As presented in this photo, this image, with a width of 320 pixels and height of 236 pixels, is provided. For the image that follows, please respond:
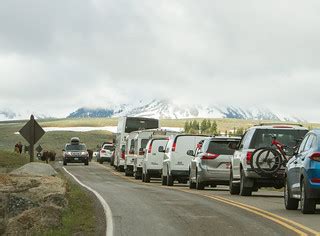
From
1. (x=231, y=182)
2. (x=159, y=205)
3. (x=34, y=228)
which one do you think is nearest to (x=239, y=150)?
(x=231, y=182)

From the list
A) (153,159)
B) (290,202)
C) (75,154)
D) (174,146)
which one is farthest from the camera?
(75,154)

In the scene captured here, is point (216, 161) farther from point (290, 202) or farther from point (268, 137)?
point (290, 202)

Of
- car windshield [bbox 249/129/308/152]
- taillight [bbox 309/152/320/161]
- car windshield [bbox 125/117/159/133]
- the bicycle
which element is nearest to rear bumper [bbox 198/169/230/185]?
car windshield [bbox 249/129/308/152]

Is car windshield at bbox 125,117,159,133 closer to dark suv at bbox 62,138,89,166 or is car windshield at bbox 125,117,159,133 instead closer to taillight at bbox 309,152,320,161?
dark suv at bbox 62,138,89,166

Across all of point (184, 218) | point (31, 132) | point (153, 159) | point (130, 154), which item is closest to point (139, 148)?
point (130, 154)

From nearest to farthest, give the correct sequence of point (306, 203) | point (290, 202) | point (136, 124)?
point (306, 203)
point (290, 202)
point (136, 124)

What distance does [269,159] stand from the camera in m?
22.4

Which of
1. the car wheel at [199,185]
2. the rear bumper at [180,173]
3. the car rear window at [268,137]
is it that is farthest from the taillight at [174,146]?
the car rear window at [268,137]

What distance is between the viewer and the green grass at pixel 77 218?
45.1 feet

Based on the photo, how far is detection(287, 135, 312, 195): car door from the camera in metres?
17.3

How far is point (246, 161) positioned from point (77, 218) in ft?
25.7

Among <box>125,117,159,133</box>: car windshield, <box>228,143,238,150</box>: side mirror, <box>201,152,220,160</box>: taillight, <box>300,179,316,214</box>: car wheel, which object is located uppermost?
<box>125,117,159,133</box>: car windshield

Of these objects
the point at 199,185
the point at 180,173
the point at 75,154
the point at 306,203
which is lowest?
the point at 306,203

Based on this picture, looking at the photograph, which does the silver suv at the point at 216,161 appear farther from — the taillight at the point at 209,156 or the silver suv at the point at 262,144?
the silver suv at the point at 262,144
